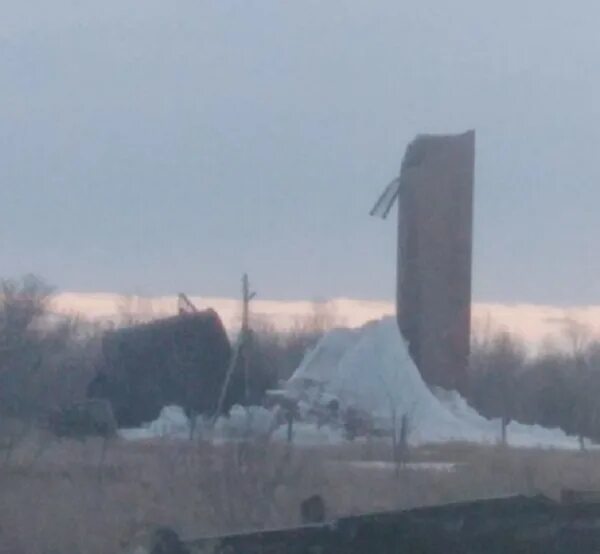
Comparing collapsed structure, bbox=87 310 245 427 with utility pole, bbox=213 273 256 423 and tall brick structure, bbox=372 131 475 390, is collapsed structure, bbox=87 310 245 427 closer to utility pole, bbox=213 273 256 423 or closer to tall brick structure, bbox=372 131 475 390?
utility pole, bbox=213 273 256 423

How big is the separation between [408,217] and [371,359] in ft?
15.2

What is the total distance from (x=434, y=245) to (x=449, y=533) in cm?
4240

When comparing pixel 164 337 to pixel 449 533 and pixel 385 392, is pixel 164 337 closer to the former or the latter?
pixel 385 392

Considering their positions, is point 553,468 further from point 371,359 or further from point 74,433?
point 371,359

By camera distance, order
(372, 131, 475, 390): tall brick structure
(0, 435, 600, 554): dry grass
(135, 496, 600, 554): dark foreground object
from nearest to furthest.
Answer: (135, 496, 600, 554): dark foreground object, (0, 435, 600, 554): dry grass, (372, 131, 475, 390): tall brick structure

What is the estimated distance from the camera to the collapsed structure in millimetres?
45562

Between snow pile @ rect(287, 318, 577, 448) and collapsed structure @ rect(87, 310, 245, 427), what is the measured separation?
3.92 metres

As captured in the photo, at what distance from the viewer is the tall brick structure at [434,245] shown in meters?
52.1

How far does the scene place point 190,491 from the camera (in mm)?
19797

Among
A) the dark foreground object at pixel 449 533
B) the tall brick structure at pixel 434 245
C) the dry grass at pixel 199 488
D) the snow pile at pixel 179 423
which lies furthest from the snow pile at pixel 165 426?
the dark foreground object at pixel 449 533

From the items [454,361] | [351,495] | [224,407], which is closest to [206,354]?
[224,407]

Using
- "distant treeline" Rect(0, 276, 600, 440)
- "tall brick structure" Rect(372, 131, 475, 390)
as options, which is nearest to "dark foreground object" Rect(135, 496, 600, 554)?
"distant treeline" Rect(0, 276, 600, 440)

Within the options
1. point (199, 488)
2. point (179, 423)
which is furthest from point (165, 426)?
point (199, 488)

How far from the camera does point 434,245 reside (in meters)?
52.1
